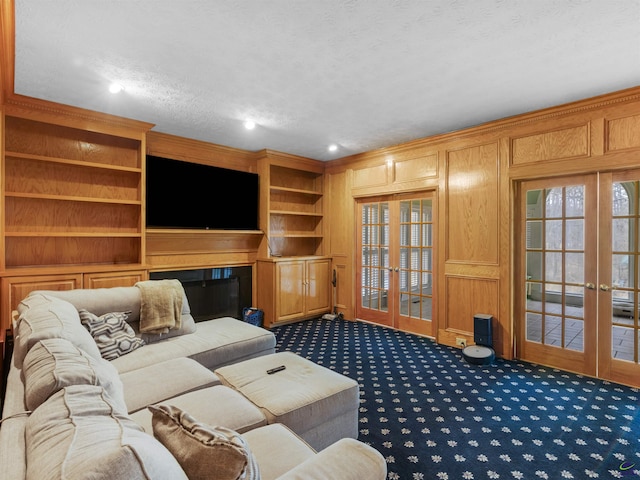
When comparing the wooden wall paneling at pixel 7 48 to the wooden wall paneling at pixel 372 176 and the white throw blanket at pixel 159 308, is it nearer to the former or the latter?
the white throw blanket at pixel 159 308

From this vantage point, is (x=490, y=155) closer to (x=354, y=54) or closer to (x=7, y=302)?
(x=354, y=54)

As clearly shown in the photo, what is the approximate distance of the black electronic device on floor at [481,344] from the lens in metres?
3.66

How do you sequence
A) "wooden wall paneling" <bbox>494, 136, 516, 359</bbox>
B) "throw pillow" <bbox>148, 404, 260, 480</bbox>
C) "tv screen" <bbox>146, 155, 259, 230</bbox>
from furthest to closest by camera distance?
"tv screen" <bbox>146, 155, 259, 230</bbox> < "wooden wall paneling" <bbox>494, 136, 516, 359</bbox> < "throw pillow" <bbox>148, 404, 260, 480</bbox>

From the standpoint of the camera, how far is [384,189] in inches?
→ 198

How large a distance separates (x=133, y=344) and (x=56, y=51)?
2174 mm

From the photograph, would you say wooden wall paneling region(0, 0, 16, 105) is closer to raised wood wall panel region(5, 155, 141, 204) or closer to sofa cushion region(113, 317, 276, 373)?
raised wood wall panel region(5, 155, 141, 204)

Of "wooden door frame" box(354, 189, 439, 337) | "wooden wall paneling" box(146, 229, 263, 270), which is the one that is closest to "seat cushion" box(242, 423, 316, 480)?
"wooden wall paneling" box(146, 229, 263, 270)

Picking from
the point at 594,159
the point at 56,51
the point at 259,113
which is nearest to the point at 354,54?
the point at 259,113

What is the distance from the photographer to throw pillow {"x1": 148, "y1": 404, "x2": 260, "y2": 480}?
0.95 metres

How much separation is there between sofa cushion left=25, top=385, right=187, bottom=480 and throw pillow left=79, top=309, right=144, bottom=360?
171cm

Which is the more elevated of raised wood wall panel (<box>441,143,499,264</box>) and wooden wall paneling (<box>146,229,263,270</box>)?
raised wood wall panel (<box>441,143,499,264</box>)

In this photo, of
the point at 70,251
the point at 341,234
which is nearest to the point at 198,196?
the point at 70,251

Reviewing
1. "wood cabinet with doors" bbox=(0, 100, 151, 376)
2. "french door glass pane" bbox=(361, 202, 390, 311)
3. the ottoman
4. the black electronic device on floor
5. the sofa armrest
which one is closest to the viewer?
the sofa armrest

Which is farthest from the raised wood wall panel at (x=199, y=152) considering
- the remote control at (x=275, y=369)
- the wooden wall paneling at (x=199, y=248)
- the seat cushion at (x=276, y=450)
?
the seat cushion at (x=276, y=450)
